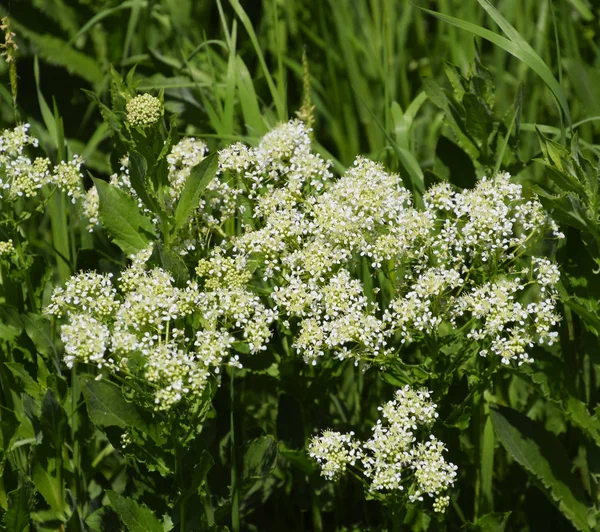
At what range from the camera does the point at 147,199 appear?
2.66m

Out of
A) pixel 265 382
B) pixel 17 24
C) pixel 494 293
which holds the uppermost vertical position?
pixel 17 24

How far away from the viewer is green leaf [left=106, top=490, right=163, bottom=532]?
2562mm

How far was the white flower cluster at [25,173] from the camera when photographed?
2.93 meters

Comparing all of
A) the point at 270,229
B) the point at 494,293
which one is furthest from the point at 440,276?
the point at 270,229

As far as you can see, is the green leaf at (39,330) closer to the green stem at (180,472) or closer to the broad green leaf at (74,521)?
the broad green leaf at (74,521)

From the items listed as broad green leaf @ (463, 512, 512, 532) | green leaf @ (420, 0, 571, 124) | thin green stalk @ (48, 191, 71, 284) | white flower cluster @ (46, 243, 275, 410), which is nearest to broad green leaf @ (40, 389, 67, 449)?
white flower cluster @ (46, 243, 275, 410)

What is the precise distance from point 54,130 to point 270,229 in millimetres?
1324

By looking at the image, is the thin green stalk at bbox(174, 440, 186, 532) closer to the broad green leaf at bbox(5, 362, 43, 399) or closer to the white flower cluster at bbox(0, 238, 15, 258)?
the broad green leaf at bbox(5, 362, 43, 399)

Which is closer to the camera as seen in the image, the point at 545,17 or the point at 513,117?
the point at 513,117

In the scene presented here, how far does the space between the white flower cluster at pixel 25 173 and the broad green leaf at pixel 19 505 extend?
0.95 m

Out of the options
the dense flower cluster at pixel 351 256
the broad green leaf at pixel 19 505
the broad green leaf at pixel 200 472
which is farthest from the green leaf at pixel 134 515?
the dense flower cluster at pixel 351 256

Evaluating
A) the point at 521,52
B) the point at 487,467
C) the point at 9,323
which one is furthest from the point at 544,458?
the point at 9,323

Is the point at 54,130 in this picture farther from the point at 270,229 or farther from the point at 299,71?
the point at 299,71

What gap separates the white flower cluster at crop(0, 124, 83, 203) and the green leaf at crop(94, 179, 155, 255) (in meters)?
0.16
